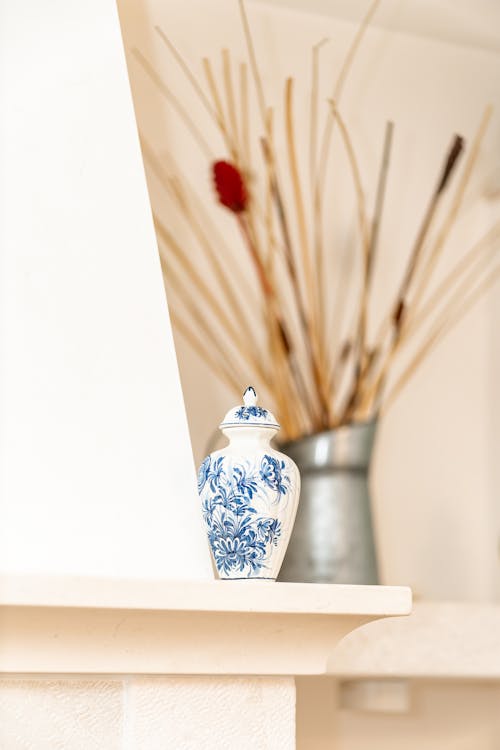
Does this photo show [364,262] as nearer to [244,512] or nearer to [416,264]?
[416,264]

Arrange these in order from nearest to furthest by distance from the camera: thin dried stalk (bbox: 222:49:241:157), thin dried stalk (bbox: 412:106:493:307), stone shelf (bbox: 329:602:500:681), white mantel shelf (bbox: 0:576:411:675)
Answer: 1. white mantel shelf (bbox: 0:576:411:675)
2. stone shelf (bbox: 329:602:500:681)
3. thin dried stalk (bbox: 222:49:241:157)
4. thin dried stalk (bbox: 412:106:493:307)

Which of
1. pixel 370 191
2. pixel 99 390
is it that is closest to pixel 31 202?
pixel 99 390

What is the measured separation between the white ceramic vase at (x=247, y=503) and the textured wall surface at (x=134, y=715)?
0.14 meters

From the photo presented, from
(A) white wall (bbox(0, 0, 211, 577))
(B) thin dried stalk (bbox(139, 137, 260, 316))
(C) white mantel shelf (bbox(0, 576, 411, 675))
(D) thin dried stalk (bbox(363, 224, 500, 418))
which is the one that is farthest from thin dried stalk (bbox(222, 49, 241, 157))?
(C) white mantel shelf (bbox(0, 576, 411, 675))

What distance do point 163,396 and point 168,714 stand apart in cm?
36

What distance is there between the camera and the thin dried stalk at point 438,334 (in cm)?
212

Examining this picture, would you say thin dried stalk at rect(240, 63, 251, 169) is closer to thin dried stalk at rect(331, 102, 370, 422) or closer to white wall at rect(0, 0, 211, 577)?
thin dried stalk at rect(331, 102, 370, 422)

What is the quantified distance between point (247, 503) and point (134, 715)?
27 centimetres

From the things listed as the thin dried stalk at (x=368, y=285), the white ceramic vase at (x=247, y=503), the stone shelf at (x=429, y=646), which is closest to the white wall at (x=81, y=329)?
the white ceramic vase at (x=247, y=503)

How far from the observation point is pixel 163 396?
137cm

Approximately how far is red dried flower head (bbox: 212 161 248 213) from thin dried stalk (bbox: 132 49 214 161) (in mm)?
197

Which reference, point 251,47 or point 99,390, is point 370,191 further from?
point 99,390

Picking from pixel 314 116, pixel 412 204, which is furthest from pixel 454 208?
pixel 314 116

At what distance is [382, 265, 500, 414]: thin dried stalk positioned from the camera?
6.95 feet
